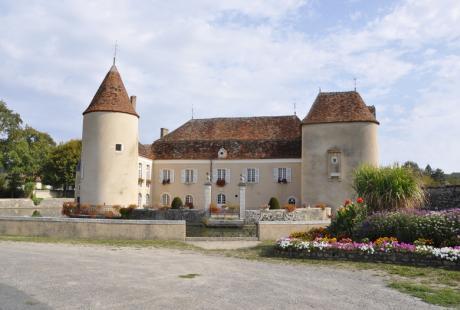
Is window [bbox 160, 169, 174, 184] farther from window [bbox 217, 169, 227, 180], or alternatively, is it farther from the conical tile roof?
the conical tile roof

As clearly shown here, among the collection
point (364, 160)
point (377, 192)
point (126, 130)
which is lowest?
point (377, 192)

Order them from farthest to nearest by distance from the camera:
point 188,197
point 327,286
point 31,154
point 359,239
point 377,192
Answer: point 31,154 → point 188,197 → point 377,192 → point 359,239 → point 327,286

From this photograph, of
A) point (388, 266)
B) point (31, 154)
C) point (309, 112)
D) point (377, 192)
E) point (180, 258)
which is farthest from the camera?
point (31, 154)

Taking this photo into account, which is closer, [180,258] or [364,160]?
[180,258]

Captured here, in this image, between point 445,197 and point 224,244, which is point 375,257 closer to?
point 224,244

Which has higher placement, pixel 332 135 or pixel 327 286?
pixel 332 135

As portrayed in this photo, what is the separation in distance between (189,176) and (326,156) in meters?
10.9

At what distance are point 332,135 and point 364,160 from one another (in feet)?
9.12

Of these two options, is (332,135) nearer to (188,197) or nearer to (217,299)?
(188,197)

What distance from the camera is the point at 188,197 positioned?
113 ft

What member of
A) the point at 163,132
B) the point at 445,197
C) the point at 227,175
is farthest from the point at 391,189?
the point at 163,132

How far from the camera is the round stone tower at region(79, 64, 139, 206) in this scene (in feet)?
95.9

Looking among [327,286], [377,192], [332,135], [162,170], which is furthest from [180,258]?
[162,170]

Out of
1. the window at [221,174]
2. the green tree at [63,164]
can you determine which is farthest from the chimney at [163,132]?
the green tree at [63,164]
